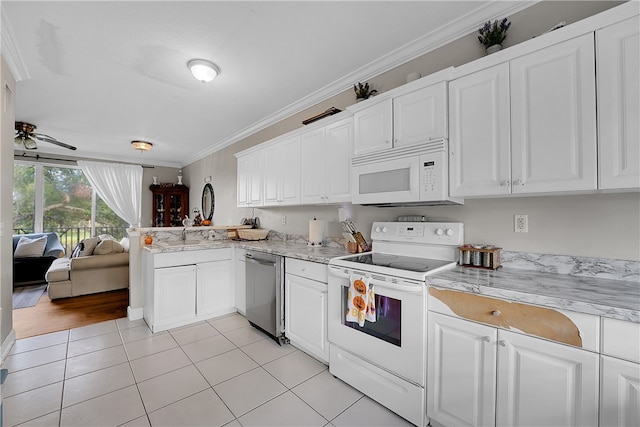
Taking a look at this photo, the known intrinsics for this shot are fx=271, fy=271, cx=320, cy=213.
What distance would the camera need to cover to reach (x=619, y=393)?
3.55 ft

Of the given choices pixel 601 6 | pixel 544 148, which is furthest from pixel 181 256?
pixel 601 6

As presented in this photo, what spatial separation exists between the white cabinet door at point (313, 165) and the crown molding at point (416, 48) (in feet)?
1.85

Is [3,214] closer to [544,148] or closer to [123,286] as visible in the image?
[123,286]

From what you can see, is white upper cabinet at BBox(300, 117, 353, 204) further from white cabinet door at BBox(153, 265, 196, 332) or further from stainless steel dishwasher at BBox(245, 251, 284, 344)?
white cabinet door at BBox(153, 265, 196, 332)

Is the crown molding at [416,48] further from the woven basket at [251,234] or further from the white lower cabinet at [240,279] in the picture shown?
the white lower cabinet at [240,279]

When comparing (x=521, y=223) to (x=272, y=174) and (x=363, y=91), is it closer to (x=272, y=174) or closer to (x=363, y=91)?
(x=363, y=91)

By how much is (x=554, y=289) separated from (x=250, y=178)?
3515 millimetres

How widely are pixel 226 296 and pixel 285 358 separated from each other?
1.38 m

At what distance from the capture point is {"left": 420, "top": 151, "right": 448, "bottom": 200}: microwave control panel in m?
1.84

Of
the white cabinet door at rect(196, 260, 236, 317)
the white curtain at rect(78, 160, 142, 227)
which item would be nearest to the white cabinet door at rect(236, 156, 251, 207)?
the white cabinet door at rect(196, 260, 236, 317)

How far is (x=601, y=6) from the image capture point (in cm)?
156

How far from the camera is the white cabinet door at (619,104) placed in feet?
4.13

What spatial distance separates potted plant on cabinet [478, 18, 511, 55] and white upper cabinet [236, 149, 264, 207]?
105 inches

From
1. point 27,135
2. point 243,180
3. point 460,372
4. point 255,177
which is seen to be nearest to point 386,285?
point 460,372
